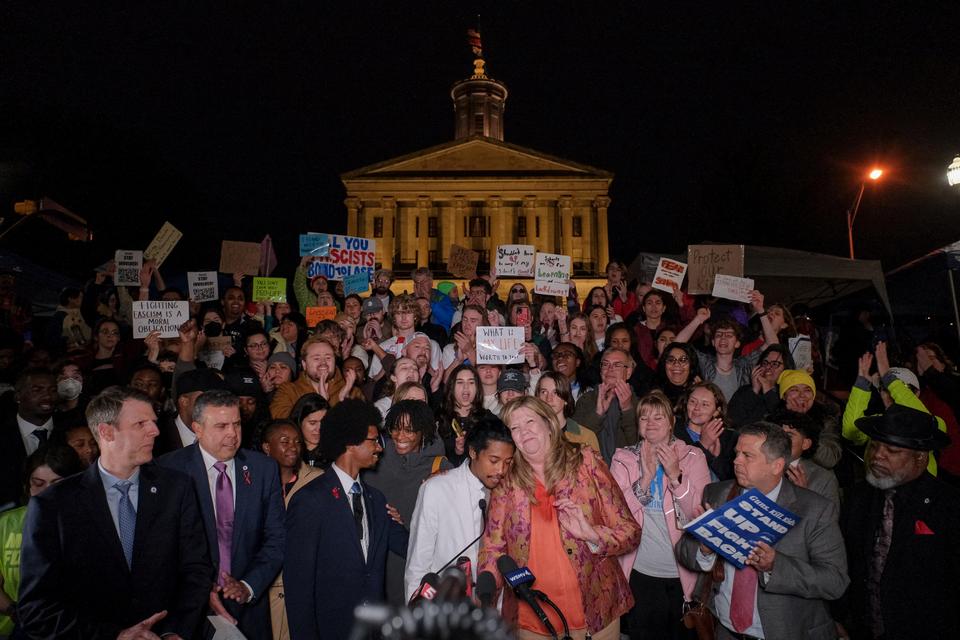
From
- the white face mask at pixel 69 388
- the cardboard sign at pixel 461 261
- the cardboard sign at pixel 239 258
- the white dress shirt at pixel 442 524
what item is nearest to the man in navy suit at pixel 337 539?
the white dress shirt at pixel 442 524

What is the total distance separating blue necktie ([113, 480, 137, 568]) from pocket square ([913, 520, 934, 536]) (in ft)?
14.9

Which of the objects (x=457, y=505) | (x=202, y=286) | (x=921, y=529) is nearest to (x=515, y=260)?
(x=202, y=286)

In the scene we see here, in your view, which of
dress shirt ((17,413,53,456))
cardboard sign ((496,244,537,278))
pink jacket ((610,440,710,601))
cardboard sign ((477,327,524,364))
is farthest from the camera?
cardboard sign ((496,244,537,278))

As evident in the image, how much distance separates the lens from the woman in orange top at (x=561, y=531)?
340 cm

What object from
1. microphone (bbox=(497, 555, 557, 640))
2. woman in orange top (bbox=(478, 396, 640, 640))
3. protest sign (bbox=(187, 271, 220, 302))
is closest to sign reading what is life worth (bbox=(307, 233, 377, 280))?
protest sign (bbox=(187, 271, 220, 302))

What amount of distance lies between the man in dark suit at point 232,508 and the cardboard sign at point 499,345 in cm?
295

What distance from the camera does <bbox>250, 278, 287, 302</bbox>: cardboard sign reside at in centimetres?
1037

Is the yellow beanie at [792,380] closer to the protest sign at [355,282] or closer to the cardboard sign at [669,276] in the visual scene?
the cardboard sign at [669,276]

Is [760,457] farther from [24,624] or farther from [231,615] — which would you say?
[24,624]

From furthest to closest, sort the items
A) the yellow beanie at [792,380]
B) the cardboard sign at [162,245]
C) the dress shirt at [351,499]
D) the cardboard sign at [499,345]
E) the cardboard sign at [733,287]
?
the cardboard sign at [162,245] → the cardboard sign at [733,287] → the cardboard sign at [499,345] → the yellow beanie at [792,380] → the dress shirt at [351,499]

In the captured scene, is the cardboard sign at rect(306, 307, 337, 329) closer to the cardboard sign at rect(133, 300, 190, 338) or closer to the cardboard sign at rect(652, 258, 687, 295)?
the cardboard sign at rect(133, 300, 190, 338)

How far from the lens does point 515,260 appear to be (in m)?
11.4

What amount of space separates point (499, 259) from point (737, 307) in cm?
422

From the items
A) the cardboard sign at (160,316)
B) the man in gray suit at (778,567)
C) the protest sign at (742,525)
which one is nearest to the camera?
the protest sign at (742,525)
